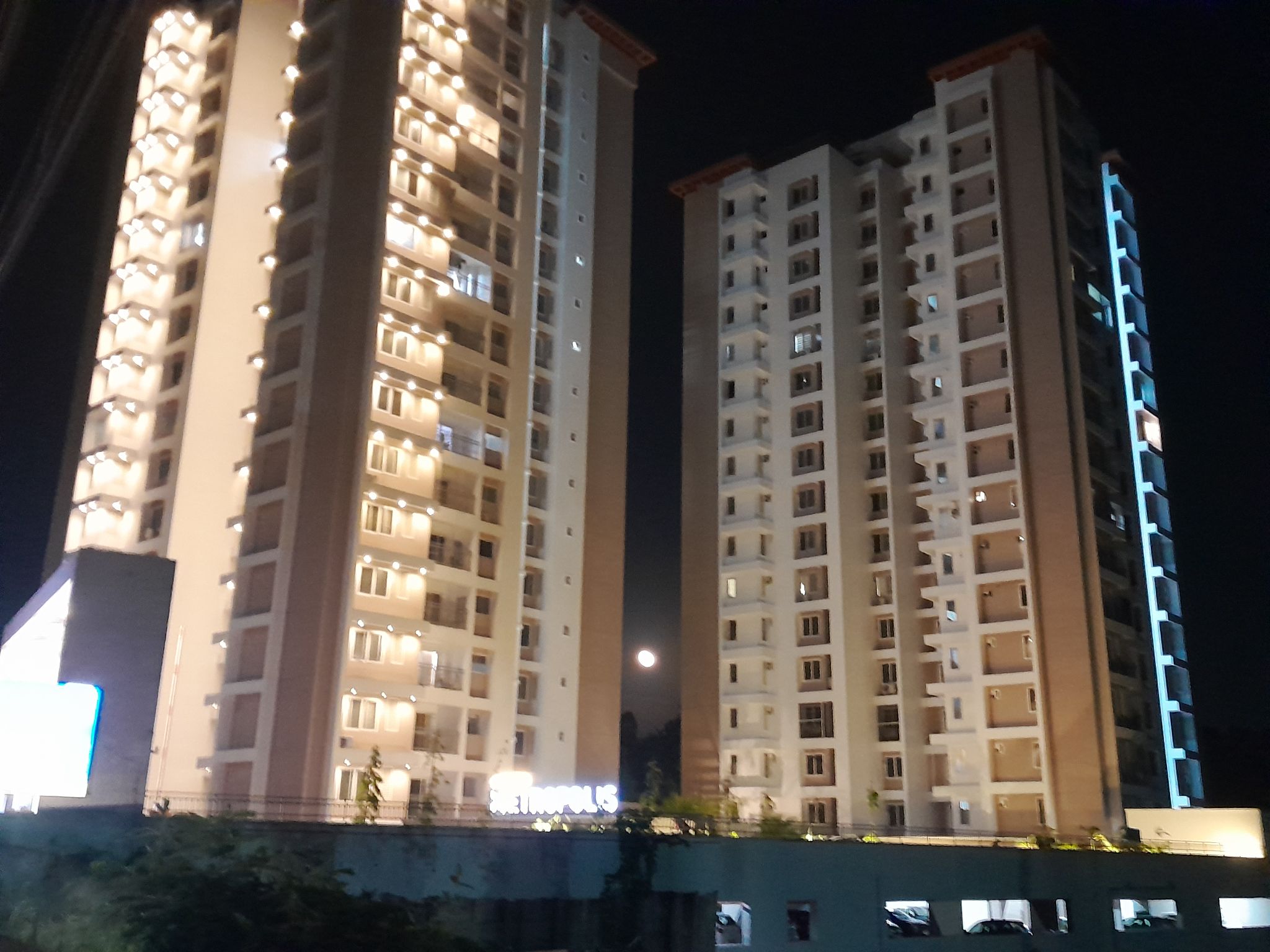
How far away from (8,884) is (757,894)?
15988 mm

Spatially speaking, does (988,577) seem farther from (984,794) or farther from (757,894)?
(757,894)

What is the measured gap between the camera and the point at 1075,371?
53.5 meters

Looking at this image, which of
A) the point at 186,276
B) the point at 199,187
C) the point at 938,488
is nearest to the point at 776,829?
the point at 938,488

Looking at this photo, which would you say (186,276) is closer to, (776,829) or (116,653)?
(116,653)

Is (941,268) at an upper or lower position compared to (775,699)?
upper

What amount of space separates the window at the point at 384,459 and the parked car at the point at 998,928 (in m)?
24.9

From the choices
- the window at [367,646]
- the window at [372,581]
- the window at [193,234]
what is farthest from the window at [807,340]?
the window at [367,646]

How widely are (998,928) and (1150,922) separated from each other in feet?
27.9

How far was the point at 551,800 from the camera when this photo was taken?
1647 inches

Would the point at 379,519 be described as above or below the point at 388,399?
below

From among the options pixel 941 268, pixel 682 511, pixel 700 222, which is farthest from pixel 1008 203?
pixel 682 511

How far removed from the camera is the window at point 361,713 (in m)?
40.2

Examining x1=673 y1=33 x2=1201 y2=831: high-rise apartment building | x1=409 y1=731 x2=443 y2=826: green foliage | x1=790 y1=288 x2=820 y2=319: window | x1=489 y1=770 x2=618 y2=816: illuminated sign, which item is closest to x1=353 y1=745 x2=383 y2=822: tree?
x1=409 y1=731 x2=443 y2=826: green foliage

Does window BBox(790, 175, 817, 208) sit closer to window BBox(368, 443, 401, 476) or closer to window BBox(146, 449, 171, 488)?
window BBox(368, 443, 401, 476)
